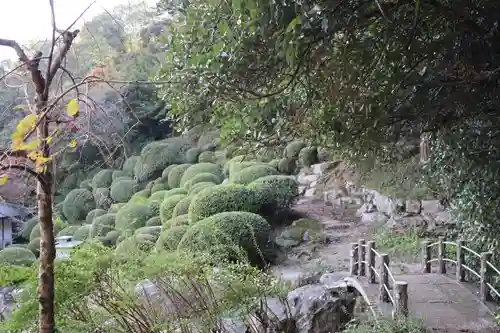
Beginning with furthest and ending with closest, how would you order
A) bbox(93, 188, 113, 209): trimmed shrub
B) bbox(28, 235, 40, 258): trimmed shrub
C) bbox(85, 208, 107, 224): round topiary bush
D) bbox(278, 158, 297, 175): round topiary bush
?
bbox(93, 188, 113, 209): trimmed shrub
bbox(85, 208, 107, 224): round topiary bush
bbox(278, 158, 297, 175): round topiary bush
bbox(28, 235, 40, 258): trimmed shrub

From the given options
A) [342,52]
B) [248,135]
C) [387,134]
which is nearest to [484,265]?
[387,134]

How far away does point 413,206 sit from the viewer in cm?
901

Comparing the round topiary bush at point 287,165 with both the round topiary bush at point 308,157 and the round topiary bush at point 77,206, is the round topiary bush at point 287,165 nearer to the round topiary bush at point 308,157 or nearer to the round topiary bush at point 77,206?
the round topiary bush at point 308,157

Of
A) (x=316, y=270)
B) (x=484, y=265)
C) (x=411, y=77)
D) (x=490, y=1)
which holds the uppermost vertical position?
(x=490, y=1)

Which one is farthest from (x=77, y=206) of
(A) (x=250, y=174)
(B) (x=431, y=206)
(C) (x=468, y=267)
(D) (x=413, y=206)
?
(C) (x=468, y=267)

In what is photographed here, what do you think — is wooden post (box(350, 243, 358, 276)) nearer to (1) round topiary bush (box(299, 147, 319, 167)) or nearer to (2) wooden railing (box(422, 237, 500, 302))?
(2) wooden railing (box(422, 237, 500, 302))

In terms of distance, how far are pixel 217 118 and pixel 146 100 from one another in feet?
43.6

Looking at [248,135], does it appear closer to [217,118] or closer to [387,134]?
[217,118]

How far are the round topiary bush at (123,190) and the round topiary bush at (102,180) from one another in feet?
3.31

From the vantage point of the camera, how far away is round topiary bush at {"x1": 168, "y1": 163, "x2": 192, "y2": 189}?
1283 cm

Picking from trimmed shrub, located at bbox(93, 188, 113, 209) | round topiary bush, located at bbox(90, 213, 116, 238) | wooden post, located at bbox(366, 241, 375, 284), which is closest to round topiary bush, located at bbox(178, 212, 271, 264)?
wooden post, located at bbox(366, 241, 375, 284)

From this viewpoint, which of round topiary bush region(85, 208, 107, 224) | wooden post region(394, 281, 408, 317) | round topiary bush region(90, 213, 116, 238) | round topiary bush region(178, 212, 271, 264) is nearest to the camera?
wooden post region(394, 281, 408, 317)

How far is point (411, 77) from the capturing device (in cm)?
289

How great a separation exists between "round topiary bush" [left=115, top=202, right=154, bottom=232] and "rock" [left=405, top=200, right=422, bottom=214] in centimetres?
524
